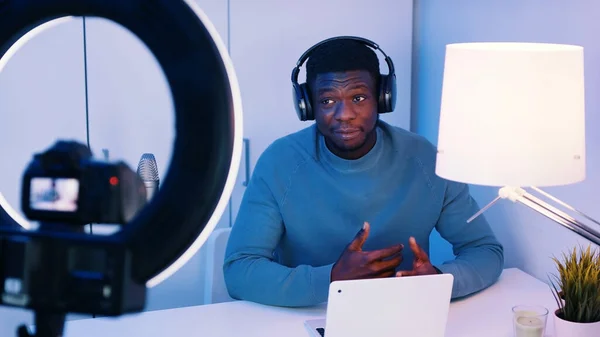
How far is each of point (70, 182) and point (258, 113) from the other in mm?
1892

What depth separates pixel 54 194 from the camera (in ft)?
1.28

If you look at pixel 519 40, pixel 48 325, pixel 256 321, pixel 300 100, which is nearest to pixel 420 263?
pixel 256 321

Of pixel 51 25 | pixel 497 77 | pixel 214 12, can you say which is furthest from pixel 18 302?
pixel 214 12

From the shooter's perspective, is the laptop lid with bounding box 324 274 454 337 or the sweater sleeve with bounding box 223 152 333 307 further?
the sweater sleeve with bounding box 223 152 333 307

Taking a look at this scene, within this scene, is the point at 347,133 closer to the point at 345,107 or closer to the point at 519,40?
the point at 345,107

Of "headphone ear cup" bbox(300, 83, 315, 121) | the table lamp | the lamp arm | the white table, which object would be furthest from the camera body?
"headphone ear cup" bbox(300, 83, 315, 121)

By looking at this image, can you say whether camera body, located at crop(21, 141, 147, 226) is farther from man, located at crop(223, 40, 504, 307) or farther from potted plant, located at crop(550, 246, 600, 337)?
man, located at crop(223, 40, 504, 307)

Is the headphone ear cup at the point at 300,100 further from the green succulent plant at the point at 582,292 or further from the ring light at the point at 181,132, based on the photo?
the ring light at the point at 181,132

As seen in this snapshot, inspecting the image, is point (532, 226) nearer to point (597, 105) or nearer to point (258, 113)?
point (597, 105)

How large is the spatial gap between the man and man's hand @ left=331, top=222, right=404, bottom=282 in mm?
135

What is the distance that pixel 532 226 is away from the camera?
6.00 feet

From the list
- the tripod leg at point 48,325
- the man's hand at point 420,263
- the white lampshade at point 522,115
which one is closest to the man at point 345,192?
the man's hand at point 420,263

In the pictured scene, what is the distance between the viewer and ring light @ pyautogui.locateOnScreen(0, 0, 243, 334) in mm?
378

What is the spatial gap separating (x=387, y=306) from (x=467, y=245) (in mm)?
575
